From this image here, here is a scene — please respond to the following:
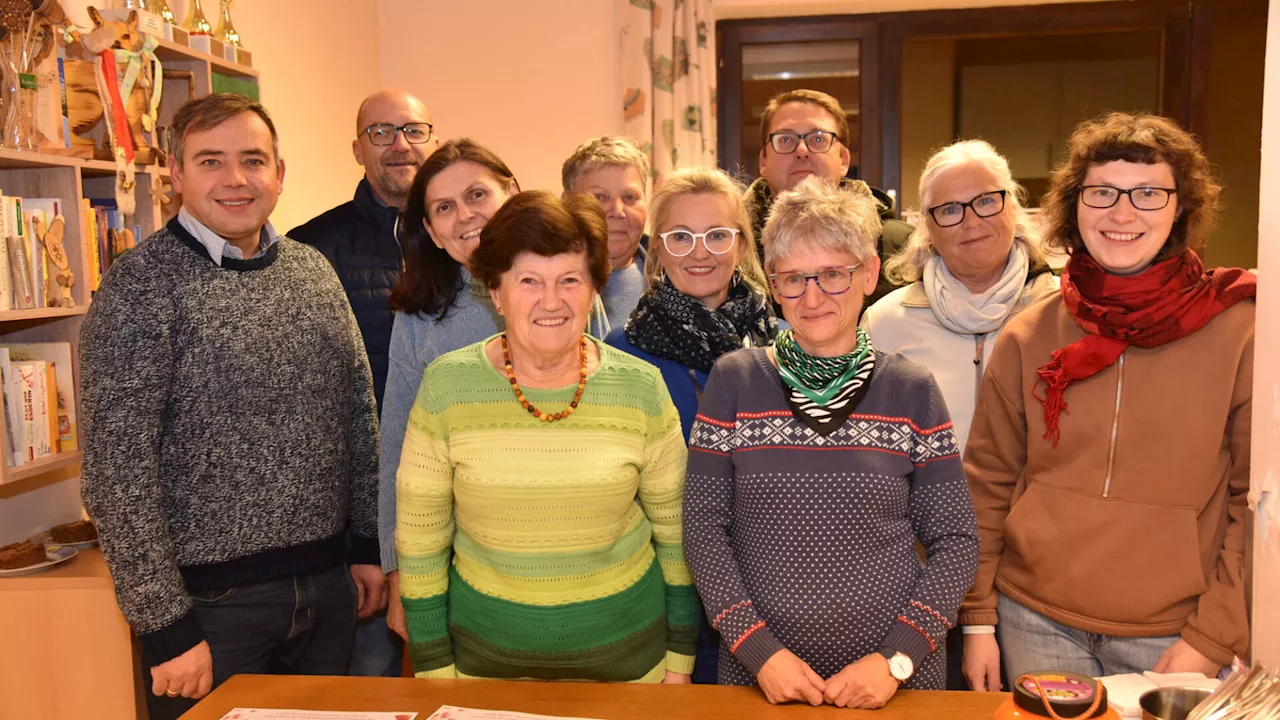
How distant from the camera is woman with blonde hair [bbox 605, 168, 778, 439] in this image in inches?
75.5

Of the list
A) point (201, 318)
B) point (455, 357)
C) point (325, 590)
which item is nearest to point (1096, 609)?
point (455, 357)

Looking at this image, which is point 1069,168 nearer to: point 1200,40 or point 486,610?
point 486,610

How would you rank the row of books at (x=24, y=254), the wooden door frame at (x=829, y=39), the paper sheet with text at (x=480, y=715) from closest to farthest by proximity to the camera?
the paper sheet with text at (x=480, y=715) → the row of books at (x=24, y=254) → the wooden door frame at (x=829, y=39)

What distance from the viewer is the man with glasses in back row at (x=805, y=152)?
2.68 meters

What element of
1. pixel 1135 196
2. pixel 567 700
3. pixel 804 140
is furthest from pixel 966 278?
pixel 567 700

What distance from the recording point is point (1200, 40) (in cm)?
468

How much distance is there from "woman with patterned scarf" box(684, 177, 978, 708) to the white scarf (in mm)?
526

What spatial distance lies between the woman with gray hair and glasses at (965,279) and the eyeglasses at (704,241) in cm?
46

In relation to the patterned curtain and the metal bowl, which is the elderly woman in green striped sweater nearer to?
the metal bowl

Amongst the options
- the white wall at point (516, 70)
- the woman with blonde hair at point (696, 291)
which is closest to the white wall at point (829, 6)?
the white wall at point (516, 70)

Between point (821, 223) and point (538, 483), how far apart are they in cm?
63

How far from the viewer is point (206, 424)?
1815mm

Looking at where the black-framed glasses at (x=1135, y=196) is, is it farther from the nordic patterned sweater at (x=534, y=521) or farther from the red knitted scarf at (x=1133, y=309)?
the nordic patterned sweater at (x=534, y=521)

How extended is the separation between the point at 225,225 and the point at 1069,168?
158 cm
